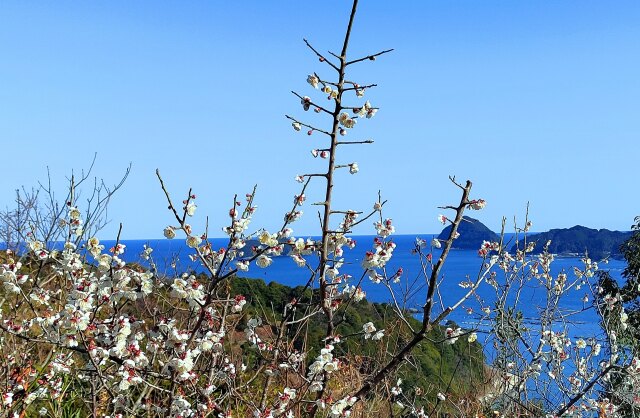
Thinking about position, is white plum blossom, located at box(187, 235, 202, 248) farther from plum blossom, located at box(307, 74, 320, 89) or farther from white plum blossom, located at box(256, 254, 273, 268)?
plum blossom, located at box(307, 74, 320, 89)

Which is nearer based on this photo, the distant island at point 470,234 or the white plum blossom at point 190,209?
the white plum blossom at point 190,209

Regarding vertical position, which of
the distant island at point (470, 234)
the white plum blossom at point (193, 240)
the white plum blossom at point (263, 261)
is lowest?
the white plum blossom at point (263, 261)

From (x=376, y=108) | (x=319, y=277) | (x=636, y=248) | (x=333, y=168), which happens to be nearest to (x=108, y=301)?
(x=319, y=277)

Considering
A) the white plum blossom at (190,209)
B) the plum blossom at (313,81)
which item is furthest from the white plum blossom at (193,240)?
the plum blossom at (313,81)

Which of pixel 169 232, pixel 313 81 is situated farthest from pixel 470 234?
pixel 169 232

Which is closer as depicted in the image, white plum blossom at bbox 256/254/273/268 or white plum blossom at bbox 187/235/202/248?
white plum blossom at bbox 187/235/202/248

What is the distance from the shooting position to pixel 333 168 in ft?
9.45

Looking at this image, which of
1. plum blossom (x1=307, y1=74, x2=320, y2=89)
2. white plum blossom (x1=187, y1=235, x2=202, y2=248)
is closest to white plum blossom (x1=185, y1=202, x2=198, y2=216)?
white plum blossom (x1=187, y1=235, x2=202, y2=248)

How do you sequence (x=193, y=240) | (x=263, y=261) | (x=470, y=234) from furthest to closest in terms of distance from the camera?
(x=470, y=234), (x=263, y=261), (x=193, y=240)

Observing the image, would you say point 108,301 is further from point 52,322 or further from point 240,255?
point 240,255

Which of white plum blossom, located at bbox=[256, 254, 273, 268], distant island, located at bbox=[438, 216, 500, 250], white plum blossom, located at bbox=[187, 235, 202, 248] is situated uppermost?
distant island, located at bbox=[438, 216, 500, 250]

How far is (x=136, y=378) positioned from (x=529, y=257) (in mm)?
5135

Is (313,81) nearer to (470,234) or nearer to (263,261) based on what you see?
(263,261)

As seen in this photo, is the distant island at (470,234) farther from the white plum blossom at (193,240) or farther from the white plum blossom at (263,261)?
the white plum blossom at (193,240)
